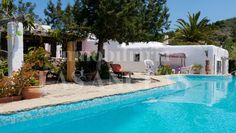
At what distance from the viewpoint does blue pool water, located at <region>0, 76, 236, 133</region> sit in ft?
31.3

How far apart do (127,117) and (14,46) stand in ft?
21.4

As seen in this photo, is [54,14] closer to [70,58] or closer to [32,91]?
[70,58]

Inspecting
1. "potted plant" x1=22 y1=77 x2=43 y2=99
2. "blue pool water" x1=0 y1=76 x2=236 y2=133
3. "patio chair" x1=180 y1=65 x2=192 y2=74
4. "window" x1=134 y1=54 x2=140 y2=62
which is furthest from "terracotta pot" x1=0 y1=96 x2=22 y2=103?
"window" x1=134 y1=54 x2=140 y2=62

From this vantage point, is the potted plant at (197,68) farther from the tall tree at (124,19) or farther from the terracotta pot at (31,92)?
the terracotta pot at (31,92)

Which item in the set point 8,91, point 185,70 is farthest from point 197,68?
point 8,91

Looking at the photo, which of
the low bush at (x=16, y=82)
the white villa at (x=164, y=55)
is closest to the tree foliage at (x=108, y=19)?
the low bush at (x=16, y=82)

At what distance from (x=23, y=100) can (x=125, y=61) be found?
87.7ft

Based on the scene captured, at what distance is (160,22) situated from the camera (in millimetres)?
21062

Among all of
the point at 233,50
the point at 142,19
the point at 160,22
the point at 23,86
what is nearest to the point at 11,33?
the point at 23,86

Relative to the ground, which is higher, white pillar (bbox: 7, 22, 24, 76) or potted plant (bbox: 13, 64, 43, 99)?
white pillar (bbox: 7, 22, 24, 76)

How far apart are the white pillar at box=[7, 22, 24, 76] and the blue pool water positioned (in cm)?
381

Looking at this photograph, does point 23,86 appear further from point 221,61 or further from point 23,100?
point 221,61

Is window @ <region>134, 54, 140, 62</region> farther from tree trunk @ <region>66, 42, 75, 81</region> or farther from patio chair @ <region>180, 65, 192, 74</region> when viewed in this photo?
tree trunk @ <region>66, 42, 75, 81</region>

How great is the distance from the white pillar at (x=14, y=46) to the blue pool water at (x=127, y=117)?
3.81 meters
